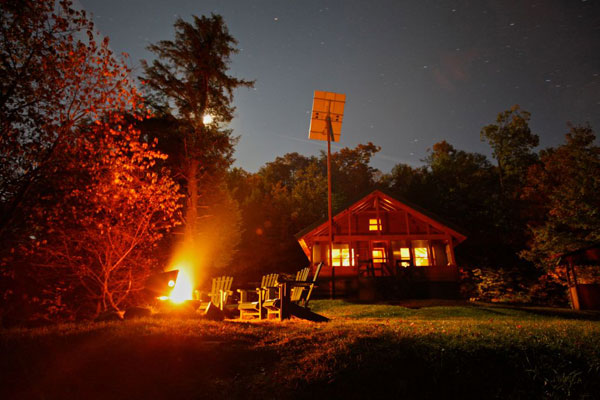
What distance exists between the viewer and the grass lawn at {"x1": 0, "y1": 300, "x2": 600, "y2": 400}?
3.84 m

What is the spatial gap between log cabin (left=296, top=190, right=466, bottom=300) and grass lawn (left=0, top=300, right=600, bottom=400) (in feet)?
34.6

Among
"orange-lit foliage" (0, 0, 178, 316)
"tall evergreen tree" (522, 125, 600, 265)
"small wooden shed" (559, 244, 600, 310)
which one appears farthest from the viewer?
"tall evergreen tree" (522, 125, 600, 265)

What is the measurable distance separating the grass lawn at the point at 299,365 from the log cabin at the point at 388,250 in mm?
10558

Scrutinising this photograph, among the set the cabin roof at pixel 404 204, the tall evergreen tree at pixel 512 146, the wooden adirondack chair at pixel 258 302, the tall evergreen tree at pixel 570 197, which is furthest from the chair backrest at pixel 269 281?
the tall evergreen tree at pixel 512 146

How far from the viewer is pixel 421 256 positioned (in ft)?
77.9

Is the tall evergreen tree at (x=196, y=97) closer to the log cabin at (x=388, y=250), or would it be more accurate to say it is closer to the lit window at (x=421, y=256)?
the log cabin at (x=388, y=250)

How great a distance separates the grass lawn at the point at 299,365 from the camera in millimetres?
3838

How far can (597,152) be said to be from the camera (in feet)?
59.6

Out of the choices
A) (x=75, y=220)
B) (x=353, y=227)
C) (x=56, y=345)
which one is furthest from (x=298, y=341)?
(x=353, y=227)

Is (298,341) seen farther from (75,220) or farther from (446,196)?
(446,196)

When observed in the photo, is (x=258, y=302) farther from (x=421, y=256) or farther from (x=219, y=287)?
(x=421, y=256)

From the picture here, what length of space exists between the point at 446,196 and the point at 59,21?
106ft

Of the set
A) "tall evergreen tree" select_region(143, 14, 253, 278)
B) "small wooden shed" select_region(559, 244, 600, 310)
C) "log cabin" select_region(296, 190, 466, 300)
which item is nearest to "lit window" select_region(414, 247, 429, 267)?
"log cabin" select_region(296, 190, 466, 300)

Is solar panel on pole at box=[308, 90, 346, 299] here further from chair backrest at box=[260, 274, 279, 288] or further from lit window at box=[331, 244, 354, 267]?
chair backrest at box=[260, 274, 279, 288]
